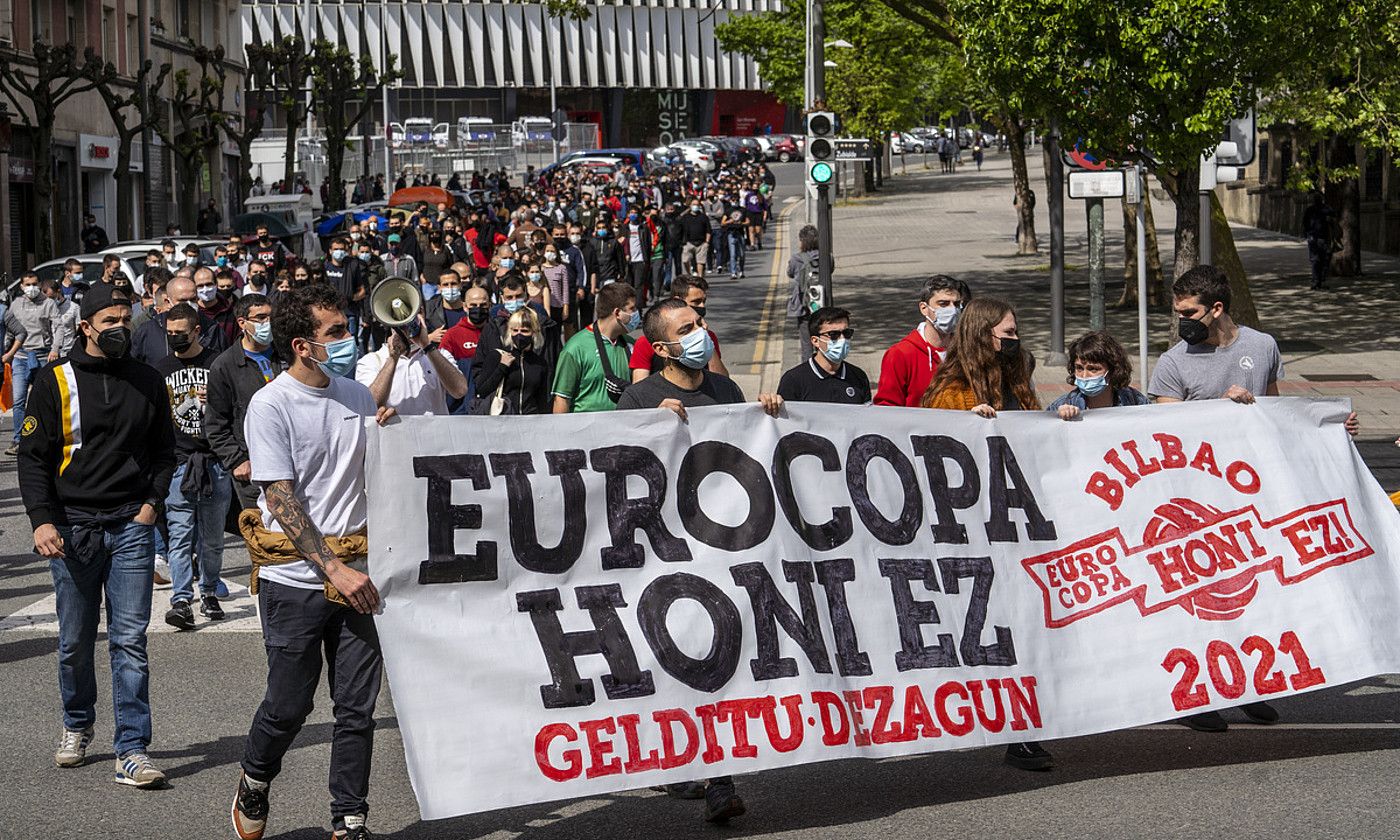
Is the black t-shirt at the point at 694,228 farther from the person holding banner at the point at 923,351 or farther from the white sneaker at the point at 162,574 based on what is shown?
the person holding banner at the point at 923,351

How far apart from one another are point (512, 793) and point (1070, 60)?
15242mm

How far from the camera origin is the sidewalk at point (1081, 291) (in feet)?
70.0

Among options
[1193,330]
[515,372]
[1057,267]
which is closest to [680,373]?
[1193,330]

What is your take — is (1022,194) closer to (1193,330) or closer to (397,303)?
(1193,330)

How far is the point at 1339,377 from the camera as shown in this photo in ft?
68.4

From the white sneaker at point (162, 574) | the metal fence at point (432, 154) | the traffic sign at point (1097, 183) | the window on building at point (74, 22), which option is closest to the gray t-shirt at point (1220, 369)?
the white sneaker at point (162, 574)

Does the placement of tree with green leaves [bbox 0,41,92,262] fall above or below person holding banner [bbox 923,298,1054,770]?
above

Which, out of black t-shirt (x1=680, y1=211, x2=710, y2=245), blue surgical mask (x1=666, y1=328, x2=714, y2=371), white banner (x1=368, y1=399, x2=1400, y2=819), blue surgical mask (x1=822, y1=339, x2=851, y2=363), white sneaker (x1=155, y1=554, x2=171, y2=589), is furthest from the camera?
black t-shirt (x1=680, y1=211, x2=710, y2=245)

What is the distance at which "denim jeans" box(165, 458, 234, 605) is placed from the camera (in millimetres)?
9984

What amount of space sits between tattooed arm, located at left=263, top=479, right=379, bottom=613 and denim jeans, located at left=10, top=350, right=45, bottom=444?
11.8 meters

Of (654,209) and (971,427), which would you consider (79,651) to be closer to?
(971,427)

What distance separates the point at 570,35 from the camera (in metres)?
106

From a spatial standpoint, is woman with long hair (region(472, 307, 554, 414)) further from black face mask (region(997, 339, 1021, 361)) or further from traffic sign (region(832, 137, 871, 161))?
traffic sign (region(832, 137, 871, 161))

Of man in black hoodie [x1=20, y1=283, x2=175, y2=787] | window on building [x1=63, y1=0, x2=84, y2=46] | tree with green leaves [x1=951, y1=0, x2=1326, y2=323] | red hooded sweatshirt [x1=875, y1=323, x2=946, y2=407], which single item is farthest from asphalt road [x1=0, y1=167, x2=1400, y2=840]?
window on building [x1=63, y1=0, x2=84, y2=46]
